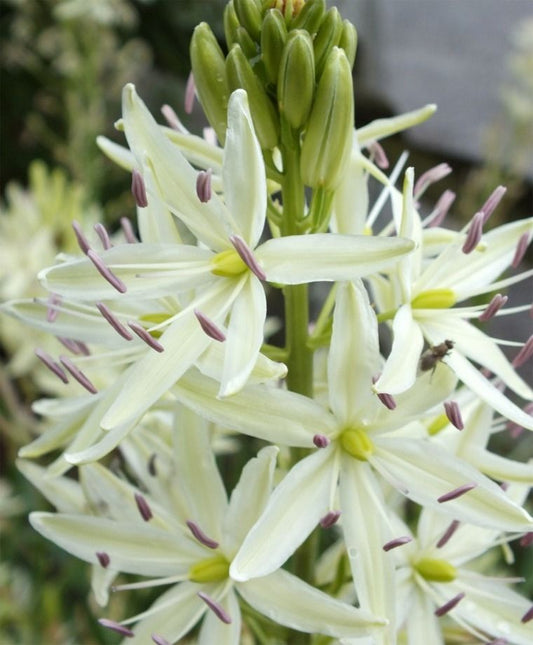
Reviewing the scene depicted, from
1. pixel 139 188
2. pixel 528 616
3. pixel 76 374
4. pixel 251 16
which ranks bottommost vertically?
pixel 528 616

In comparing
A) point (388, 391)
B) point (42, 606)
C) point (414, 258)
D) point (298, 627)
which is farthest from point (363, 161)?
point (42, 606)

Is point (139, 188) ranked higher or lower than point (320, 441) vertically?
higher

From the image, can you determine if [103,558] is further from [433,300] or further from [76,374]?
[433,300]

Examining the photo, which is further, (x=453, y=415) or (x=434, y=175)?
(x=434, y=175)

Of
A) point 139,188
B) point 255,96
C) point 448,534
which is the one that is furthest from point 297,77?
point 448,534

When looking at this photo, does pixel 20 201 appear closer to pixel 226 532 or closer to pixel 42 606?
pixel 42 606

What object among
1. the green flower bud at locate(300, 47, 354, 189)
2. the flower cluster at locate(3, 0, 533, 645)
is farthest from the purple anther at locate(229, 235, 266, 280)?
the green flower bud at locate(300, 47, 354, 189)

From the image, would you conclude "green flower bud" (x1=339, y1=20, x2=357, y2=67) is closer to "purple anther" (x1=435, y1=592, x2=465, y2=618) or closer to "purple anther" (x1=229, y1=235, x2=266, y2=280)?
"purple anther" (x1=229, y1=235, x2=266, y2=280)
